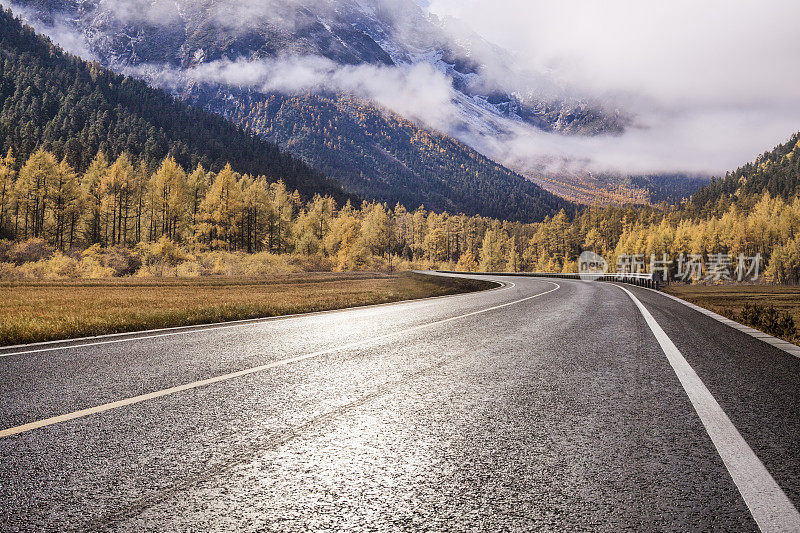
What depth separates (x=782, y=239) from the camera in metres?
110

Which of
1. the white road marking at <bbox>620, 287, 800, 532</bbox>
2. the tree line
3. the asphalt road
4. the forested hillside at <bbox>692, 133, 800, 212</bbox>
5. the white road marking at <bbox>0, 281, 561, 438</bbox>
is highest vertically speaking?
the forested hillside at <bbox>692, 133, 800, 212</bbox>

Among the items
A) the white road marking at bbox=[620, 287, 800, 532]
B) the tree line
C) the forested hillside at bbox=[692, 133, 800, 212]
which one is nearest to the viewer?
the white road marking at bbox=[620, 287, 800, 532]

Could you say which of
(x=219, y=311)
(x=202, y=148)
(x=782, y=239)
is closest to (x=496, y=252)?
(x=782, y=239)

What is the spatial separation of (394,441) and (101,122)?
157 m

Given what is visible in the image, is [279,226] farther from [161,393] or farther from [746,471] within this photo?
[746,471]

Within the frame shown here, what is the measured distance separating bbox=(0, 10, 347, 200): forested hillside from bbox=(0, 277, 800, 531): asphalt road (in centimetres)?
12473

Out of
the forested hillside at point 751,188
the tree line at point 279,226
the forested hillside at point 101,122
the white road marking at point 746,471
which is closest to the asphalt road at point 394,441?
the white road marking at point 746,471

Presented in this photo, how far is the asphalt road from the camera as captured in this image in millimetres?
2322

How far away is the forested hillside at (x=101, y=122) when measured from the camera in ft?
380

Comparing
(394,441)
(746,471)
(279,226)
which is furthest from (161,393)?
(279,226)

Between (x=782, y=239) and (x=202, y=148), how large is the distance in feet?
523

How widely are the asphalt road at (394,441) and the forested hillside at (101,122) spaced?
125 metres

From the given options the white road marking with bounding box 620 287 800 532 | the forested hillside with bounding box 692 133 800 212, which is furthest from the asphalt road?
the forested hillside with bounding box 692 133 800 212

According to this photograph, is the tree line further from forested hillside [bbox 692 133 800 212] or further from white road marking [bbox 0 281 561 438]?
white road marking [bbox 0 281 561 438]
